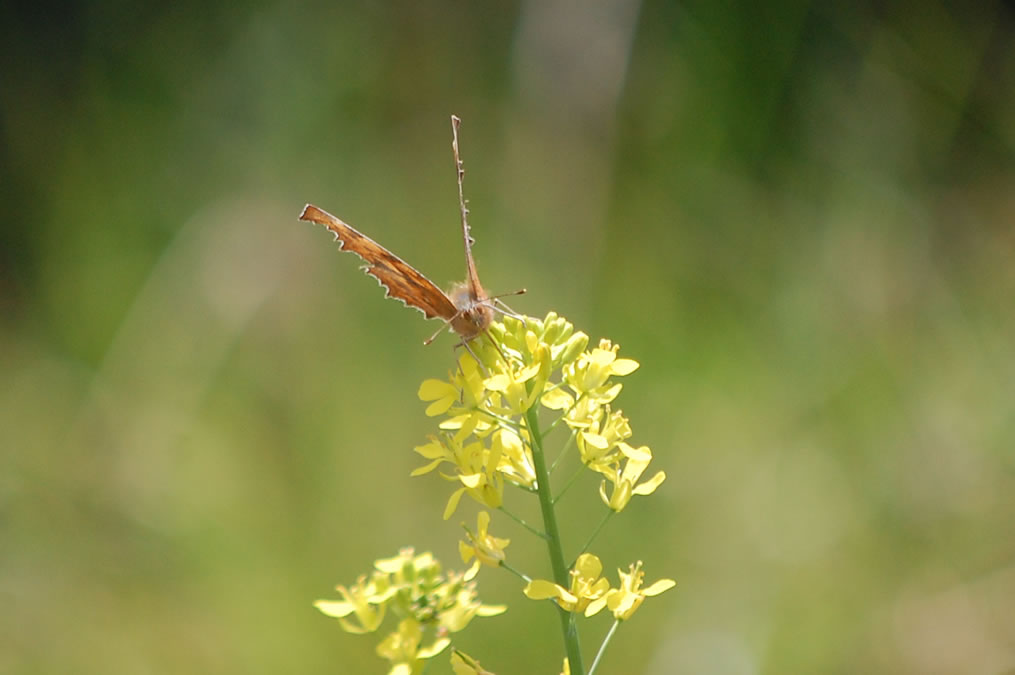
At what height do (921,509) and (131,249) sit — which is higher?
(131,249)

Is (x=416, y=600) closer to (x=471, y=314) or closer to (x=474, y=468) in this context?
(x=474, y=468)

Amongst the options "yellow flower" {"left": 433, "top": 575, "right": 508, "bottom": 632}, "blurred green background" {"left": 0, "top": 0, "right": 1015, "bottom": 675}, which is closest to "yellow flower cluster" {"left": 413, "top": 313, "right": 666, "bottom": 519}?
"yellow flower" {"left": 433, "top": 575, "right": 508, "bottom": 632}

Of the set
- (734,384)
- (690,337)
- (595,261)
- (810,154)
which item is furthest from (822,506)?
(810,154)

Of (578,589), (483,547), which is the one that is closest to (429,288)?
(483,547)

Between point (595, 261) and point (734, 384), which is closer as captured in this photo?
point (734, 384)

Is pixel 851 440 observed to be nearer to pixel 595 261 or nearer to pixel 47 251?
pixel 595 261

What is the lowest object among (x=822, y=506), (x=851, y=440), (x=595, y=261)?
(x=822, y=506)

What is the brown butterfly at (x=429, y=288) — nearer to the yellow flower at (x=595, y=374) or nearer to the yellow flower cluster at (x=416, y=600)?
the yellow flower at (x=595, y=374)
